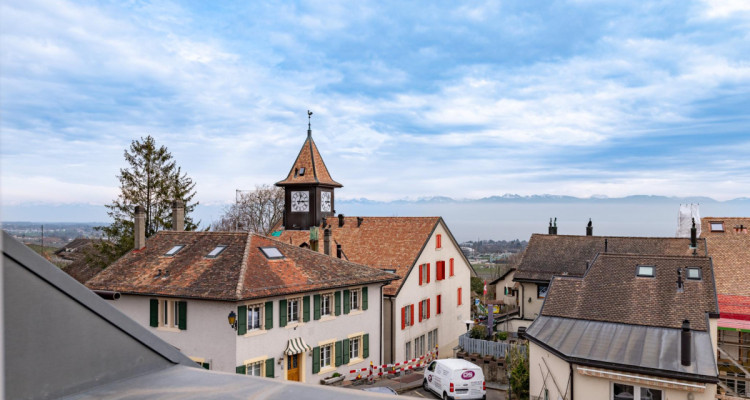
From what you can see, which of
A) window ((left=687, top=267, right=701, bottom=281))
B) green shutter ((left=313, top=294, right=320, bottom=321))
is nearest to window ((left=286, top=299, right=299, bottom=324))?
green shutter ((left=313, top=294, right=320, bottom=321))

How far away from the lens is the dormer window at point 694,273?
19.2 m

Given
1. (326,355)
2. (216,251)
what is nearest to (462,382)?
(326,355)

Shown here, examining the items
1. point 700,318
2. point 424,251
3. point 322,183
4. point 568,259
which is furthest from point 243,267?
point 568,259

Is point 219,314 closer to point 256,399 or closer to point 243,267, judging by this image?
point 243,267

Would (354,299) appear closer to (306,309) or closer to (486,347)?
(306,309)

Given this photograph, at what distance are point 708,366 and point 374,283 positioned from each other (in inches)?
571

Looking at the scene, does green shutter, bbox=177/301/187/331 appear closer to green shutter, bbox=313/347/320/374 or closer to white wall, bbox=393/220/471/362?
green shutter, bbox=313/347/320/374

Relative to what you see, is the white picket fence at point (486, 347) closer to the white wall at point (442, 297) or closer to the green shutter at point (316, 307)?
the white wall at point (442, 297)

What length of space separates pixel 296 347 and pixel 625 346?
11.8 meters

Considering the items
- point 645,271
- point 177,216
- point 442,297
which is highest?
point 177,216

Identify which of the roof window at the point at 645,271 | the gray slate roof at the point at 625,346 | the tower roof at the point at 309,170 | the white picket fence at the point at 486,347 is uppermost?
the tower roof at the point at 309,170

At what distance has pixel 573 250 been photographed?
3641cm

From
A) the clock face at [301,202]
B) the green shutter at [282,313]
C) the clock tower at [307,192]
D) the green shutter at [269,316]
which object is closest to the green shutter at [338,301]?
the green shutter at [282,313]

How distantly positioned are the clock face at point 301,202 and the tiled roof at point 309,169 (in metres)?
0.92
